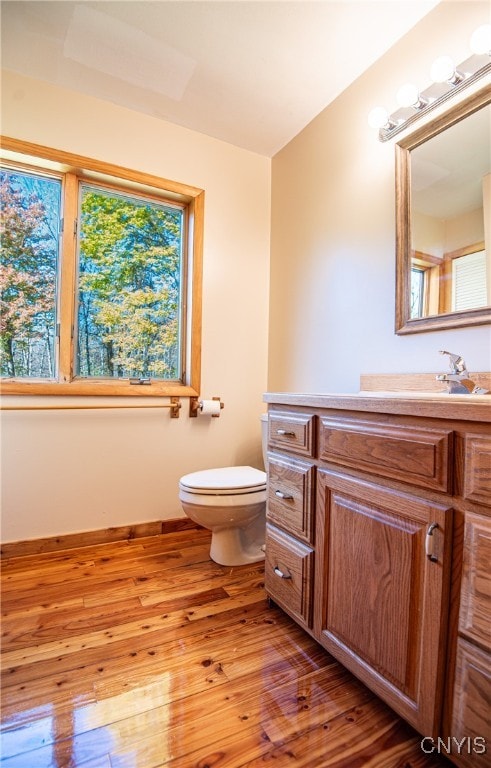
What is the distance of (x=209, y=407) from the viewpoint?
2109 mm

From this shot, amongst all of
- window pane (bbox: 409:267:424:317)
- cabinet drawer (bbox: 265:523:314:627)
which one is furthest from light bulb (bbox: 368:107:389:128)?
cabinet drawer (bbox: 265:523:314:627)

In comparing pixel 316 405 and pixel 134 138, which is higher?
pixel 134 138

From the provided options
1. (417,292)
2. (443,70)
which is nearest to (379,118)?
(443,70)

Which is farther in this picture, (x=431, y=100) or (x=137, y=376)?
(x=137, y=376)

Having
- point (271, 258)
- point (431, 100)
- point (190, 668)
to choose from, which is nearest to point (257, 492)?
point (190, 668)

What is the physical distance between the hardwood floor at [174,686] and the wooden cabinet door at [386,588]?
0.41 feet

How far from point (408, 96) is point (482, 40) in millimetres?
260

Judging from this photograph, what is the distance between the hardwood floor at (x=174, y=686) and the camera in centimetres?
85

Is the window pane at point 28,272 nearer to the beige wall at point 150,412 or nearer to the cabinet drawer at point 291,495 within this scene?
the beige wall at point 150,412

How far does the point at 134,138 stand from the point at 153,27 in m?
0.56

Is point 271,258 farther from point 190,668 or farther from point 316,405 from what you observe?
point 190,668

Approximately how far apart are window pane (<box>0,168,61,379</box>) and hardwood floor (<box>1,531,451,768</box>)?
101 centimetres

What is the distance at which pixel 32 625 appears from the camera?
1.29 metres

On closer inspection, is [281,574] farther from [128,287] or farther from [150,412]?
[128,287]
